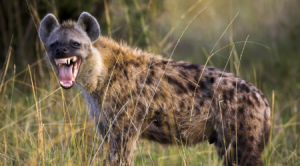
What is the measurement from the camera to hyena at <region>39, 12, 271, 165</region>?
9.95 ft

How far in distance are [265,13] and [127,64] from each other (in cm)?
573

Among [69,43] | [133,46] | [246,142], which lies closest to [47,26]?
[69,43]

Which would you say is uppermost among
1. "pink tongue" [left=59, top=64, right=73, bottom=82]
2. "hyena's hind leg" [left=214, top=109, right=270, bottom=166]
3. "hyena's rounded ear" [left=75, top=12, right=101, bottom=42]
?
"hyena's rounded ear" [left=75, top=12, right=101, bottom=42]

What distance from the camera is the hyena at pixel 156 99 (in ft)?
9.95

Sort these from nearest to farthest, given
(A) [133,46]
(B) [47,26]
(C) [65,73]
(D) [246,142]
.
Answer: (D) [246,142], (C) [65,73], (B) [47,26], (A) [133,46]

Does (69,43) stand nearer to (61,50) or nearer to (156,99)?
(61,50)

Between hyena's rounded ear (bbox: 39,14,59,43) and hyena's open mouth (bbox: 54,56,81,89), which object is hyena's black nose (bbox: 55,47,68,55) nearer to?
hyena's open mouth (bbox: 54,56,81,89)

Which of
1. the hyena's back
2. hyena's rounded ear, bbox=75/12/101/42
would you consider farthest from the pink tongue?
the hyena's back

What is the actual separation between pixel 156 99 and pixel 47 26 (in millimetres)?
1279

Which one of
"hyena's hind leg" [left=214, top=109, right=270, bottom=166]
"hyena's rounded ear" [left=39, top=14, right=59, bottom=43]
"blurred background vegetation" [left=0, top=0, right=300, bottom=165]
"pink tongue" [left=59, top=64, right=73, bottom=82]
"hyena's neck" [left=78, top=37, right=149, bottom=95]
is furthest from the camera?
"blurred background vegetation" [left=0, top=0, right=300, bottom=165]

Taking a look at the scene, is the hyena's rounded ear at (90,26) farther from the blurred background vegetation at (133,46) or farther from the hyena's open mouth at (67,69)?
the blurred background vegetation at (133,46)

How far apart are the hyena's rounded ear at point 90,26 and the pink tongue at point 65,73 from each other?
38 centimetres

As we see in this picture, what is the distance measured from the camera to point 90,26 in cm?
335

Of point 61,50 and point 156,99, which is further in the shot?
point 156,99
